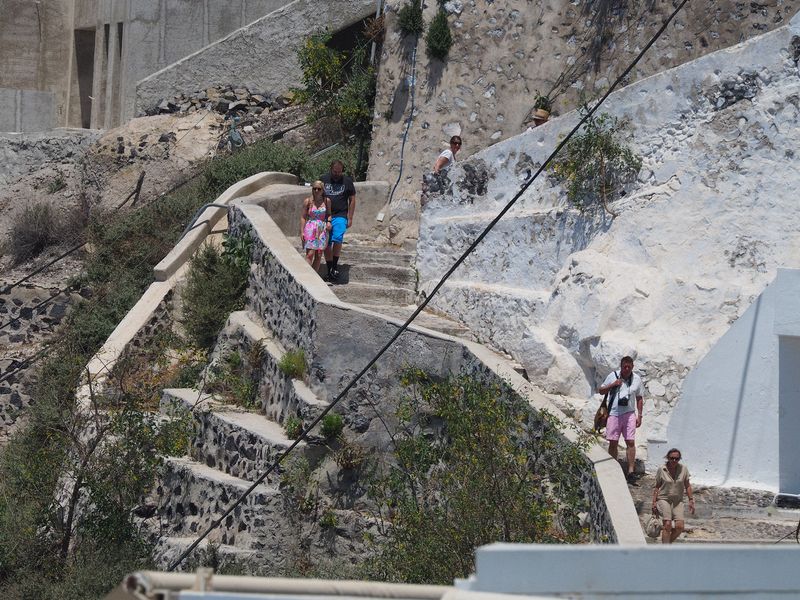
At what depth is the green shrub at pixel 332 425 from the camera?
13609mm

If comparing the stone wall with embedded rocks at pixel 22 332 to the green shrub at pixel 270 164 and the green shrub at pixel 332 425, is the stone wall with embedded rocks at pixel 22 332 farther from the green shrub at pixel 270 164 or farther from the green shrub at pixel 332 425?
the green shrub at pixel 332 425

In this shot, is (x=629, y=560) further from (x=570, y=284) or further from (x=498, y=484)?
(x=570, y=284)

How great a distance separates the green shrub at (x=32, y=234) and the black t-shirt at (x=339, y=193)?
A: 5559 millimetres

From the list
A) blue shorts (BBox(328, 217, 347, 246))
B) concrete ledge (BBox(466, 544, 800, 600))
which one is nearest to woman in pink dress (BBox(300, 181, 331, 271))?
blue shorts (BBox(328, 217, 347, 246))

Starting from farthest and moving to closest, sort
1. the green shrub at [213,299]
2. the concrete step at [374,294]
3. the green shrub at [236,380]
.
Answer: the green shrub at [213,299] → the concrete step at [374,294] → the green shrub at [236,380]

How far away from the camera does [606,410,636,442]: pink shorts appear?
40.4 feet

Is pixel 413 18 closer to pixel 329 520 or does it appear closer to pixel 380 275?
pixel 380 275

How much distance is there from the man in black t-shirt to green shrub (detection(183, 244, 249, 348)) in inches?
42.7

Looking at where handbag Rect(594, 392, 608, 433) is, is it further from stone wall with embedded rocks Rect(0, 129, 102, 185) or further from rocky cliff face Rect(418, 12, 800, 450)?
stone wall with embedded rocks Rect(0, 129, 102, 185)

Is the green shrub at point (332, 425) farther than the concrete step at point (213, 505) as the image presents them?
Yes

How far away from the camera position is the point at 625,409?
40.6 ft

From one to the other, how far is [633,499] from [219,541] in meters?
4.05

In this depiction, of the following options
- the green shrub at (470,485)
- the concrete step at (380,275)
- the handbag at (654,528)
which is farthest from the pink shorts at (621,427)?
the concrete step at (380,275)

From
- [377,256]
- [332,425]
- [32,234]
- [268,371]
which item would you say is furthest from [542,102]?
[32,234]
